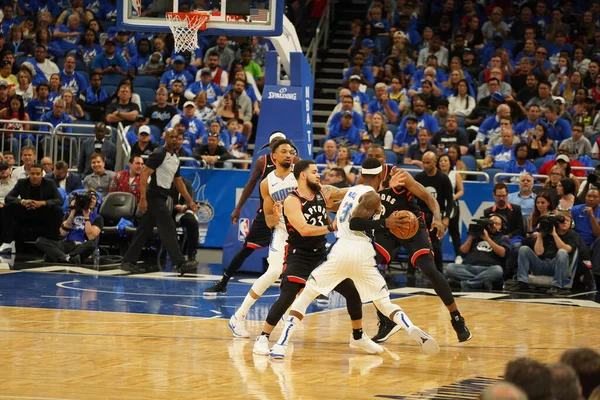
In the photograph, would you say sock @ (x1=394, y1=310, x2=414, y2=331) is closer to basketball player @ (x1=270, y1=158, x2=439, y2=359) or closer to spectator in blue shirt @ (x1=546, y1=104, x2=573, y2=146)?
basketball player @ (x1=270, y1=158, x2=439, y2=359)

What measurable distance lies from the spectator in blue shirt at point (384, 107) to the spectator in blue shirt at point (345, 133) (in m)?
0.49

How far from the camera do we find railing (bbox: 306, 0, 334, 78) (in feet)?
79.4

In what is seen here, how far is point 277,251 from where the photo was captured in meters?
11.3

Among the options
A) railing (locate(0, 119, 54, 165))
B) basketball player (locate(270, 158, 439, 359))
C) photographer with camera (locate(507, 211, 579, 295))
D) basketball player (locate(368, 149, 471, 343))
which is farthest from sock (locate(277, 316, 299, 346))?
railing (locate(0, 119, 54, 165))

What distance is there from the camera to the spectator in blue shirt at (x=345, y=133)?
65.6ft

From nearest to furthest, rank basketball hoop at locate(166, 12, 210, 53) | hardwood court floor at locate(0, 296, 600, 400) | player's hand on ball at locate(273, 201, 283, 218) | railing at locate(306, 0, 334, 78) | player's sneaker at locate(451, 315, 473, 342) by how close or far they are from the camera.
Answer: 1. hardwood court floor at locate(0, 296, 600, 400)
2. player's sneaker at locate(451, 315, 473, 342)
3. player's hand on ball at locate(273, 201, 283, 218)
4. basketball hoop at locate(166, 12, 210, 53)
5. railing at locate(306, 0, 334, 78)

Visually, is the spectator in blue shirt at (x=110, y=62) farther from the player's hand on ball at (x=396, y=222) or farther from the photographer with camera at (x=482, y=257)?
the player's hand on ball at (x=396, y=222)

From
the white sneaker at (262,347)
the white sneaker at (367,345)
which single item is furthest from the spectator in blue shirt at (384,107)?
the white sneaker at (262,347)

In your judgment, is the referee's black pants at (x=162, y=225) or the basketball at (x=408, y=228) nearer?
the basketball at (x=408, y=228)

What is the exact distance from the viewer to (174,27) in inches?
624

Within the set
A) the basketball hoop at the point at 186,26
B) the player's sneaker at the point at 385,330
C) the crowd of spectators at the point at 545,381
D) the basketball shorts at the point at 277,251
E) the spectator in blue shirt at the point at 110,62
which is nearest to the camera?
the crowd of spectators at the point at 545,381

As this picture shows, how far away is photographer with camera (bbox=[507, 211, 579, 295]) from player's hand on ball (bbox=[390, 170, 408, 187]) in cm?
532

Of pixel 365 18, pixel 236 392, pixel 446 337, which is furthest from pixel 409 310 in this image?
pixel 365 18

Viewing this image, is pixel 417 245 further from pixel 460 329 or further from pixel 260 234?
pixel 260 234
